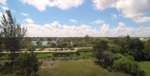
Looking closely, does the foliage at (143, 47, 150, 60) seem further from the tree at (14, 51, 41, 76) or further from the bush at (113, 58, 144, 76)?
the tree at (14, 51, 41, 76)

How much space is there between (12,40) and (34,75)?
10.4m

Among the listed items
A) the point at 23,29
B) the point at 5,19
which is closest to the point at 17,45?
the point at 23,29

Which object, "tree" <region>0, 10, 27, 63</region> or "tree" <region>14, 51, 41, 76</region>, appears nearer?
"tree" <region>14, 51, 41, 76</region>

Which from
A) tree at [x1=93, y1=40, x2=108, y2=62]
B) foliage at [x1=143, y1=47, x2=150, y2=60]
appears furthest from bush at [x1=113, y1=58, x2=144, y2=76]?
foliage at [x1=143, y1=47, x2=150, y2=60]

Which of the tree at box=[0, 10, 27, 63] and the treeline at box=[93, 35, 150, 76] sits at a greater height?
the tree at box=[0, 10, 27, 63]

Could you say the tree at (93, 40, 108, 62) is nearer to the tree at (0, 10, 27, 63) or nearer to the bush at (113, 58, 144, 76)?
the bush at (113, 58, 144, 76)

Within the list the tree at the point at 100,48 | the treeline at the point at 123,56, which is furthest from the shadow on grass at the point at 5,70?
the tree at the point at 100,48

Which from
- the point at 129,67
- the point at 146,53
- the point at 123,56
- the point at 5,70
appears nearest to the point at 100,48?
the point at 123,56

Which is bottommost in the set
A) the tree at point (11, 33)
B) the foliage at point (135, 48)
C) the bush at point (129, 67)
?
the bush at point (129, 67)

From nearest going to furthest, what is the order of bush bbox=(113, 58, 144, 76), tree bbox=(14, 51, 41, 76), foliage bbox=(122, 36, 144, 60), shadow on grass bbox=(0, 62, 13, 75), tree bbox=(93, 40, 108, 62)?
1. tree bbox=(14, 51, 41, 76)
2. bush bbox=(113, 58, 144, 76)
3. shadow on grass bbox=(0, 62, 13, 75)
4. tree bbox=(93, 40, 108, 62)
5. foliage bbox=(122, 36, 144, 60)

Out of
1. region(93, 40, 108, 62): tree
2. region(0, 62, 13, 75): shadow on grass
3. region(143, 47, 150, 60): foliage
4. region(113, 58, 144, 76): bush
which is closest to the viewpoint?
region(113, 58, 144, 76): bush

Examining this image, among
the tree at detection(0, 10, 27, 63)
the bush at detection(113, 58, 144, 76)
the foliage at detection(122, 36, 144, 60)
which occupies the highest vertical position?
the tree at detection(0, 10, 27, 63)

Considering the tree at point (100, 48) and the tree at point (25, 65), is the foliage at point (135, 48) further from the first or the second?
the tree at point (25, 65)

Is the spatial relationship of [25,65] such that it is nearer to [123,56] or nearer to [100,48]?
[100,48]
